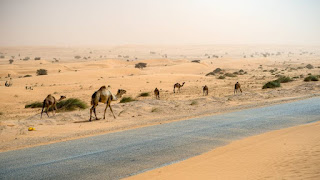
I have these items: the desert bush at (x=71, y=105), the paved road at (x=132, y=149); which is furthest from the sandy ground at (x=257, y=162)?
the desert bush at (x=71, y=105)

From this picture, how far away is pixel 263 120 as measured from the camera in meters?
17.5

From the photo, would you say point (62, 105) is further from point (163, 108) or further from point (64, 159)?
point (64, 159)

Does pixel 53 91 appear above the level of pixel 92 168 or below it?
below

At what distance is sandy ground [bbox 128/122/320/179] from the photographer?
8907 millimetres

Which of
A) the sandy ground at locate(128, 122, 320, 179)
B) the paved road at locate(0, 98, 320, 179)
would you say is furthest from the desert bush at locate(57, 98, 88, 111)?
the sandy ground at locate(128, 122, 320, 179)

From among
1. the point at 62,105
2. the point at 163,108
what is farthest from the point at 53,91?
the point at 163,108

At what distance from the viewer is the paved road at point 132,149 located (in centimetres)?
981

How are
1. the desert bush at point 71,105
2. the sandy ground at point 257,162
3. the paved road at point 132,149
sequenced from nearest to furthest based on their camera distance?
Answer: the sandy ground at point 257,162
the paved road at point 132,149
the desert bush at point 71,105

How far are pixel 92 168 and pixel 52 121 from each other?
9.34 metres

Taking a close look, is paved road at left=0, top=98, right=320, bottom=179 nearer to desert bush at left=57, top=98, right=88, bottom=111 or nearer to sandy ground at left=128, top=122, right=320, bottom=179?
sandy ground at left=128, top=122, right=320, bottom=179

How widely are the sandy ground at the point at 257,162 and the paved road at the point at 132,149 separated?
59cm

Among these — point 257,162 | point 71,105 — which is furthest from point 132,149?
point 71,105

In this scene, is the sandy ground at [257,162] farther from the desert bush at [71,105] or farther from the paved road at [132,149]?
the desert bush at [71,105]

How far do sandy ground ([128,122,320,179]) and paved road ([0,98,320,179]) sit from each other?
1.94 ft
